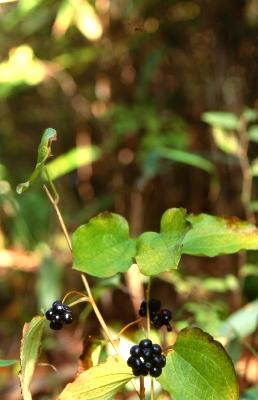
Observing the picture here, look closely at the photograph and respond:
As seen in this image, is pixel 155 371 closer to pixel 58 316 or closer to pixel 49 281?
pixel 58 316

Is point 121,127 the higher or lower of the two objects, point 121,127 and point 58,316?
the higher

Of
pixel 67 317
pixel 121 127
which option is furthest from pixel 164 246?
pixel 121 127

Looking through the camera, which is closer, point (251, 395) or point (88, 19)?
point (251, 395)

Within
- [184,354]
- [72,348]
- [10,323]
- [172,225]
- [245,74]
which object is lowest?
[184,354]

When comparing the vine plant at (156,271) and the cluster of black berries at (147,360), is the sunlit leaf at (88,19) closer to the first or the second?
the vine plant at (156,271)

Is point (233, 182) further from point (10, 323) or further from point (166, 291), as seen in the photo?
point (10, 323)

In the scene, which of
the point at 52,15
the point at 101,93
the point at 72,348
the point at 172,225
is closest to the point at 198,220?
the point at 172,225

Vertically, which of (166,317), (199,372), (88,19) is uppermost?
(88,19)
